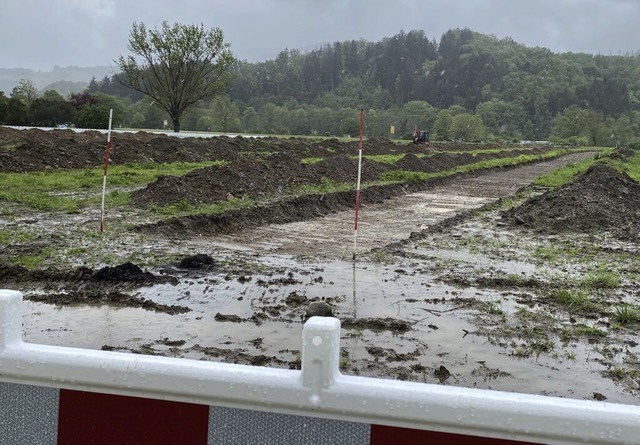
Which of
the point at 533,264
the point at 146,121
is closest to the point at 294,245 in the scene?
the point at 533,264

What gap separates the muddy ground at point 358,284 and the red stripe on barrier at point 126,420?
3.75m

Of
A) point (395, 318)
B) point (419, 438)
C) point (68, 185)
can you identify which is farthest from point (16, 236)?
point (419, 438)

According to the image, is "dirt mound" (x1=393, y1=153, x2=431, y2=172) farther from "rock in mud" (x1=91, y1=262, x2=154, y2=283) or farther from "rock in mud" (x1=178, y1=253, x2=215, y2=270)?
"rock in mud" (x1=91, y1=262, x2=154, y2=283)

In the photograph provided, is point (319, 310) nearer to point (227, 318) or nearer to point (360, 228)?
point (227, 318)

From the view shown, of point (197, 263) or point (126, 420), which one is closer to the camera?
point (126, 420)

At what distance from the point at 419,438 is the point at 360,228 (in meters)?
12.8

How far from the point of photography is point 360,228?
14539 mm

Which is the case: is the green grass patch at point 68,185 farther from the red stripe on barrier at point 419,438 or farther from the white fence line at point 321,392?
the red stripe on barrier at point 419,438

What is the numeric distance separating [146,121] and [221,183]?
76328mm

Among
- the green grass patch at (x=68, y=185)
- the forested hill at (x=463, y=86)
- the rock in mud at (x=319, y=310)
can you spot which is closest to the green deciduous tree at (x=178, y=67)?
the green grass patch at (x=68, y=185)

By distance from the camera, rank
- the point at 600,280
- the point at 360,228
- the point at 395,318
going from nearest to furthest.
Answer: the point at 395,318
the point at 600,280
the point at 360,228

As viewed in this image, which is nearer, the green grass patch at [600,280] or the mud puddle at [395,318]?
the mud puddle at [395,318]

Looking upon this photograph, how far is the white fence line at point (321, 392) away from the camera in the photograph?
5.46 ft

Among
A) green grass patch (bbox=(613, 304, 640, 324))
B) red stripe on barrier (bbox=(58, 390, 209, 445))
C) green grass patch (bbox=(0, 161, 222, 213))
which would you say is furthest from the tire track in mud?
red stripe on barrier (bbox=(58, 390, 209, 445))
